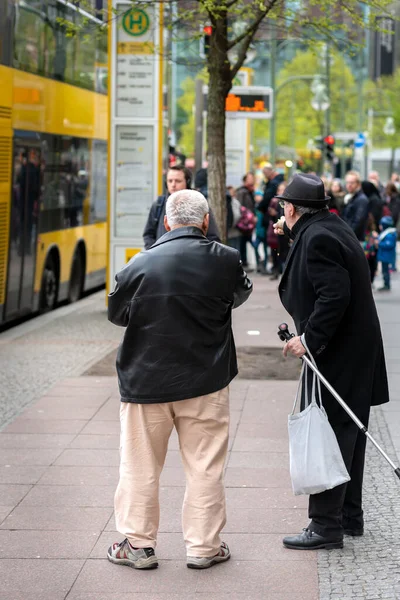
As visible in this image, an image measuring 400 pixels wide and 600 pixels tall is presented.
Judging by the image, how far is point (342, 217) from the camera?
58.9ft

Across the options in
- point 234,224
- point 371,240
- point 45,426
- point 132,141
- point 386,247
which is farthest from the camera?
point 386,247

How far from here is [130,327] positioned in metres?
5.31

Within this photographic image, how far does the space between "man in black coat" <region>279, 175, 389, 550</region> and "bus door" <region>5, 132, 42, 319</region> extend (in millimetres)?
8761

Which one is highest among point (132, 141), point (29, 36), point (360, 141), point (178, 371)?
point (360, 141)

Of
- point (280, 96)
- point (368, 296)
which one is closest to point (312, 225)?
point (368, 296)

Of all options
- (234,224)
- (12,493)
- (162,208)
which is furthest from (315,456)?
(234,224)

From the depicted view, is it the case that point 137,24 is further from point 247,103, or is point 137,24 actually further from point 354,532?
point 354,532

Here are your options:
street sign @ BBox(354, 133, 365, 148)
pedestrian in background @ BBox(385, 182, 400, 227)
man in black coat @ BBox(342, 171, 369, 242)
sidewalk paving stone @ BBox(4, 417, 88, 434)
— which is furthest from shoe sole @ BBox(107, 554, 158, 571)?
street sign @ BBox(354, 133, 365, 148)

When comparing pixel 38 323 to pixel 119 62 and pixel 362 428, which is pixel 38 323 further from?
pixel 362 428

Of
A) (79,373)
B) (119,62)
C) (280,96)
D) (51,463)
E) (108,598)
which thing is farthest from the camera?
(280,96)

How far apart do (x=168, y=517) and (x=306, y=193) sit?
71.1 inches

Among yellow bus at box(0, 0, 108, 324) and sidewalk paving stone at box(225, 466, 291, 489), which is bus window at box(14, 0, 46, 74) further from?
sidewalk paving stone at box(225, 466, 291, 489)

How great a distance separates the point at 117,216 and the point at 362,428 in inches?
400

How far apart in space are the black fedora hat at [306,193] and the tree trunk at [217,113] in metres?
5.88
